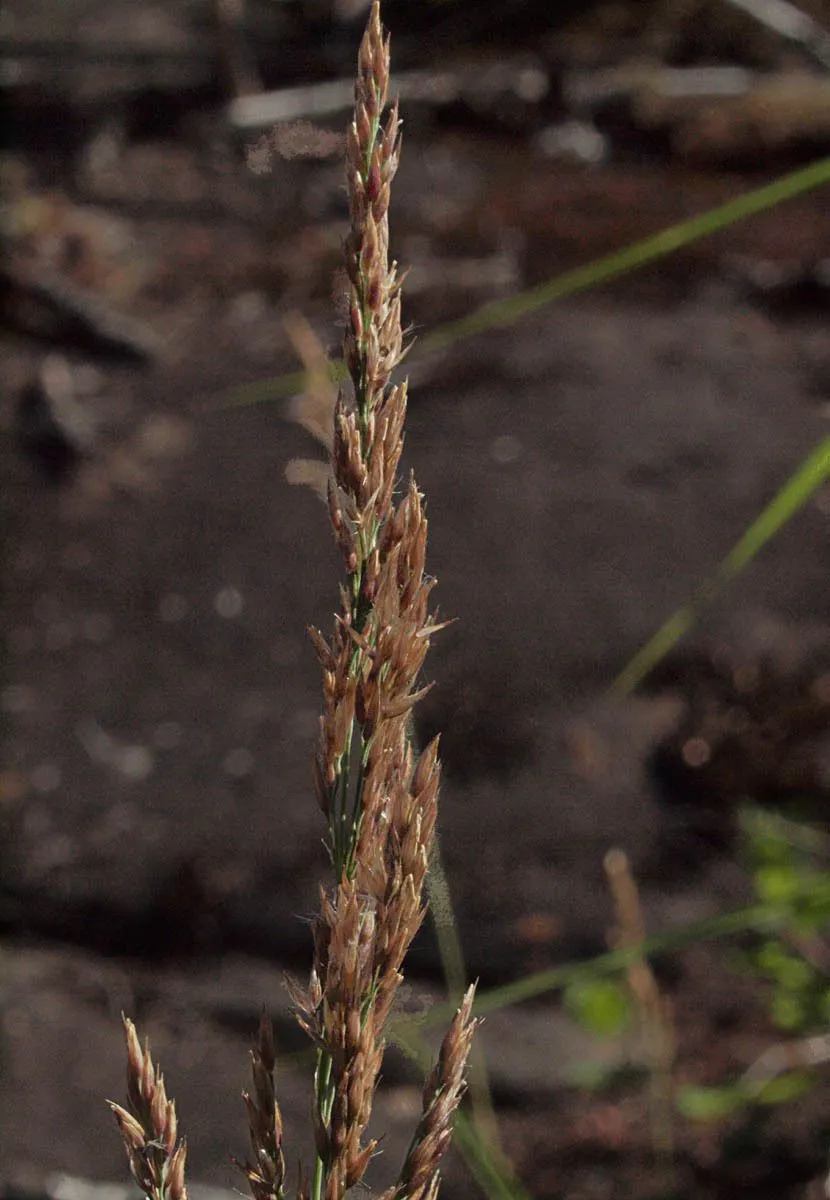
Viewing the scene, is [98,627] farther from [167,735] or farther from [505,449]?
[505,449]

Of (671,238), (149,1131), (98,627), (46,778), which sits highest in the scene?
(671,238)

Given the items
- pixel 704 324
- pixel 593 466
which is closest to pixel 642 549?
pixel 593 466

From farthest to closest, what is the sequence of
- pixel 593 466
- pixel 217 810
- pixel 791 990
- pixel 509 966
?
pixel 593 466
pixel 217 810
pixel 509 966
pixel 791 990

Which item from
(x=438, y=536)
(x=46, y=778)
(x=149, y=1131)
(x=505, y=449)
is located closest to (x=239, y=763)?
Answer: (x=46, y=778)

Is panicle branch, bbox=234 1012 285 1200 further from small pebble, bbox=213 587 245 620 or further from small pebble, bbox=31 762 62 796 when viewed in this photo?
small pebble, bbox=213 587 245 620

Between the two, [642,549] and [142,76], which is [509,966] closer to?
[642,549]

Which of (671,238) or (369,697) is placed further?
(671,238)

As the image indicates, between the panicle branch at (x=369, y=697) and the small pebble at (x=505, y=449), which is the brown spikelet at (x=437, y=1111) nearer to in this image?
the panicle branch at (x=369, y=697)

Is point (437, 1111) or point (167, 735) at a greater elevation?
point (437, 1111)
